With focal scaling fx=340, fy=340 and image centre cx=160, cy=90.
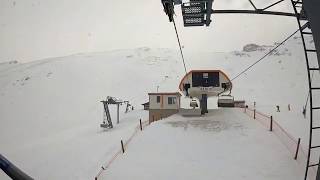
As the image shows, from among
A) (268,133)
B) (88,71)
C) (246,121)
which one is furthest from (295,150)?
(88,71)

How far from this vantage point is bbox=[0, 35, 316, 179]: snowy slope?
27.4 metres

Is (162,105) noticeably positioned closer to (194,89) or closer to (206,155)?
(194,89)

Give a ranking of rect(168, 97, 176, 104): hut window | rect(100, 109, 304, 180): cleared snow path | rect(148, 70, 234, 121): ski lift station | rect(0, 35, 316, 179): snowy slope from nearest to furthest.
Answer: rect(100, 109, 304, 180): cleared snow path → rect(0, 35, 316, 179): snowy slope → rect(148, 70, 234, 121): ski lift station → rect(168, 97, 176, 104): hut window

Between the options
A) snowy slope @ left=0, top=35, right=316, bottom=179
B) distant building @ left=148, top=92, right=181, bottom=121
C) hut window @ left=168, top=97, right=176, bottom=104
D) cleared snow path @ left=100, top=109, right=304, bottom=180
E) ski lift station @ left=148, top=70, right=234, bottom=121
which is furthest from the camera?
hut window @ left=168, top=97, right=176, bottom=104

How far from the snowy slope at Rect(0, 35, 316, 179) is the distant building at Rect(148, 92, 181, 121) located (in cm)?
241

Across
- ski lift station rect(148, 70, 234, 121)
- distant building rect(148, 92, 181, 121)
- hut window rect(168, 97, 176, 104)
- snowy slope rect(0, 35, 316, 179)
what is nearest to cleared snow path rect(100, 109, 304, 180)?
snowy slope rect(0, 35, 316, 179)

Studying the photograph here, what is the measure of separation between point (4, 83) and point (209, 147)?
237 feet

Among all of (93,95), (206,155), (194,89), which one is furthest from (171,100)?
(93,95)

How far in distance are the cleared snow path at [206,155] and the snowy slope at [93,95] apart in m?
3.30

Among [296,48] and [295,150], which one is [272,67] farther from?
[295,150]

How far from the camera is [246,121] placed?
2742 centimetres

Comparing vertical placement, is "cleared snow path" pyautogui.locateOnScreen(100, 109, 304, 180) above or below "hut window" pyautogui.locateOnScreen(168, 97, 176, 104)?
below

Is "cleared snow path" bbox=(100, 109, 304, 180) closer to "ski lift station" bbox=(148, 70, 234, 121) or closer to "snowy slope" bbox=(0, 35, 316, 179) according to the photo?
"snowy slope" bbox=(0, 35, 316, 179)

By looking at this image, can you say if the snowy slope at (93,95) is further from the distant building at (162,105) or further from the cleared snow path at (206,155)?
the cleared snow path at (206,155)
